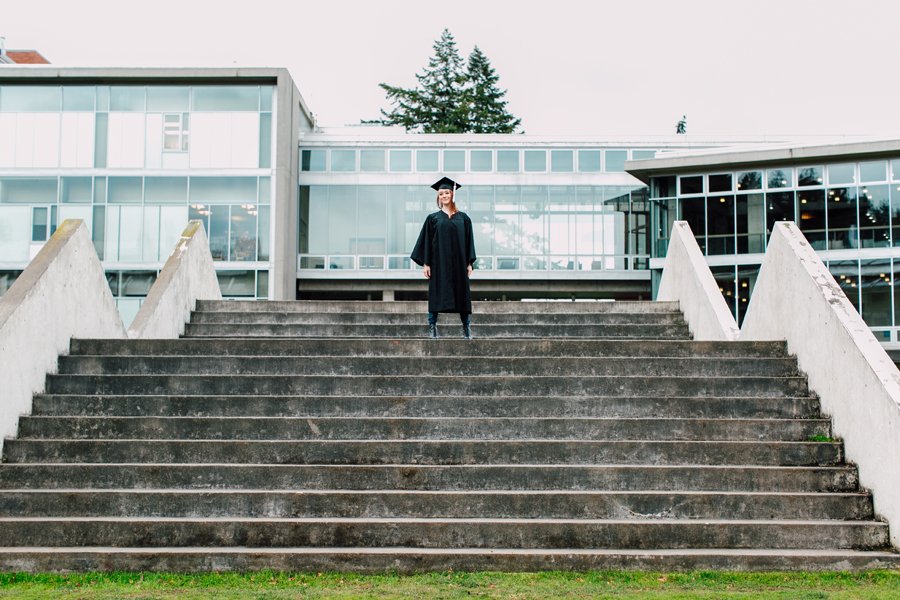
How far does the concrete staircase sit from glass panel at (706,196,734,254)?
2155 centimetres

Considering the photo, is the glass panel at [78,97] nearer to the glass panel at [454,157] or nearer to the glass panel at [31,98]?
the glass panel at [31,98]

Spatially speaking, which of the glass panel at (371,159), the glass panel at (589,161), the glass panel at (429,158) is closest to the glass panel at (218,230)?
the glass panel at (371,159)

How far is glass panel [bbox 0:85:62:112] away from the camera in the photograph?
103ft

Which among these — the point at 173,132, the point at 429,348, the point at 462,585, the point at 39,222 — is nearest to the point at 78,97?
the point at 173,132

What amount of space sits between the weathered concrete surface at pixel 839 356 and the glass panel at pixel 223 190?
24982 mm

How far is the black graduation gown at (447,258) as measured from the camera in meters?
9.40

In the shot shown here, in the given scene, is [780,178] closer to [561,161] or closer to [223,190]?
[561,161]

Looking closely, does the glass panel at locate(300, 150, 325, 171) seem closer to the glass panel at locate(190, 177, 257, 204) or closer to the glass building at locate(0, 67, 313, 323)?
the glass building at locate(0, 67, 313, 323)

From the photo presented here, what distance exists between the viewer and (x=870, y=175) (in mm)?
27297

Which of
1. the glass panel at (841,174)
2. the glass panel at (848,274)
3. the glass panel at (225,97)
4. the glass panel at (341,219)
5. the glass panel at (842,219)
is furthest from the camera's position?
the glass panel at (341,219)

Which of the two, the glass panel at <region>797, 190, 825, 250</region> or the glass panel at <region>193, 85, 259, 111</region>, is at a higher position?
the glass panel at <region>193, 85, 259, 111</region>

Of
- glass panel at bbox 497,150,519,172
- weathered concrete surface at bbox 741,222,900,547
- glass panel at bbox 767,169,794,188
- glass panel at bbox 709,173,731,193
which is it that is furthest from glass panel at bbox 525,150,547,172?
weathered concrete surface at bbox 741,222,900,547

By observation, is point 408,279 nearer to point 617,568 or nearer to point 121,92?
point 121,92

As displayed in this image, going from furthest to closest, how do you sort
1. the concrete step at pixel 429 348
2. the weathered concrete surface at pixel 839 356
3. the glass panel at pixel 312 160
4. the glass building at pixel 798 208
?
the glass panel at pixel 312 160, the glass building at pixel 798 208, the concrete step at pixel 429 348, the weathered concrete surface at pixel 839 356
